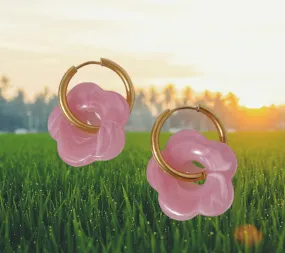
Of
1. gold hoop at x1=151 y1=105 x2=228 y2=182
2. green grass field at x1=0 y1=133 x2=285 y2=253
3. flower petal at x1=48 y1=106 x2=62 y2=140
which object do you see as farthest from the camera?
flower petal at x1=48 y1=106 x2=62 y2=140

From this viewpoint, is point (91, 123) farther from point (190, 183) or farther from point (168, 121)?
point (168, 121)

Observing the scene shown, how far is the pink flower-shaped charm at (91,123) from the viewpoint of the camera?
251 cm

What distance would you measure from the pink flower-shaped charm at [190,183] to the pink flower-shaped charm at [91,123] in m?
0.27

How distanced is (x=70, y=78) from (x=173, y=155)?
712 millimetres

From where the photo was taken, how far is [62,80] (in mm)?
2668

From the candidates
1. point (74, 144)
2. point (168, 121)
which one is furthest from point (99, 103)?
point (168, 121)

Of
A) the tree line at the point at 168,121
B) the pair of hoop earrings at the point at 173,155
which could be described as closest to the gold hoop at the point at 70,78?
the pair of hoop earrings at the point at 173,155

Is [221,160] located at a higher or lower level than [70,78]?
lower

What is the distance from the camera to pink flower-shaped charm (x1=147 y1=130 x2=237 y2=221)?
2.28 meters

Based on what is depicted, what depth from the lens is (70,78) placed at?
2670mm

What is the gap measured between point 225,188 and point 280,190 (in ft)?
5.56

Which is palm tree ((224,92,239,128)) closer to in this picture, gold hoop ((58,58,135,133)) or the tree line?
the tree line

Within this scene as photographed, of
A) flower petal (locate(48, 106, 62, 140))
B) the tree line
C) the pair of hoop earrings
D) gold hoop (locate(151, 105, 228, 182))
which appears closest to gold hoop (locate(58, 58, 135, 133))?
the pair of hoop earrings

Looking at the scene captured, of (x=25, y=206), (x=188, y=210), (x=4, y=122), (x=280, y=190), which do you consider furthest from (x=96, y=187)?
(x=4, y=122)
